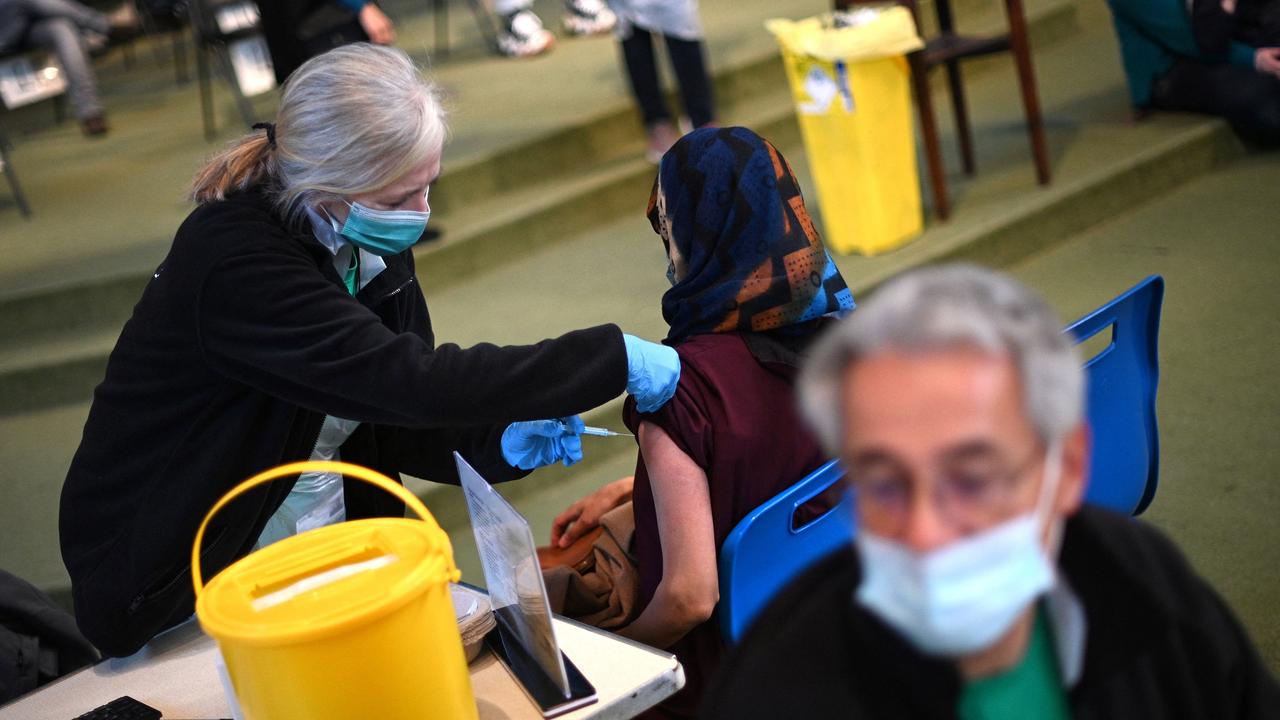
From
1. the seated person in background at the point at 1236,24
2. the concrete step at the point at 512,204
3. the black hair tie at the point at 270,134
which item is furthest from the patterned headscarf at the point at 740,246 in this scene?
the seated person in background at the point at 1236,24

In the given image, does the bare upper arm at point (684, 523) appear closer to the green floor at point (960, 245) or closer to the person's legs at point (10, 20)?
the green floor at point (960, 245)

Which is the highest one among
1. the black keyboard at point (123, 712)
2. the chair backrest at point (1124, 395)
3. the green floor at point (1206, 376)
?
the black keyboard at point (123, 712)

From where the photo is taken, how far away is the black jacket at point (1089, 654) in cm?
99

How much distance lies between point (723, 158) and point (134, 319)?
0.88 meters

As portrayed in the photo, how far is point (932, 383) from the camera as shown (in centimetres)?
90

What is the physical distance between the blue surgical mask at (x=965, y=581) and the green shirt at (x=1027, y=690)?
2.1 inches

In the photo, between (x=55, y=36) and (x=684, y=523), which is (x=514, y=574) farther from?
(x=55, y=36)

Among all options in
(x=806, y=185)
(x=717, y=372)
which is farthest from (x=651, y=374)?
(x=806, y=185)

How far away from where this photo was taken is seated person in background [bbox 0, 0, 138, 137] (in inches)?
233

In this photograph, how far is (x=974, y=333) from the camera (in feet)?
2.95

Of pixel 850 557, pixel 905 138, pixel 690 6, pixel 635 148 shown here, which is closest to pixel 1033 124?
pixel 905 138

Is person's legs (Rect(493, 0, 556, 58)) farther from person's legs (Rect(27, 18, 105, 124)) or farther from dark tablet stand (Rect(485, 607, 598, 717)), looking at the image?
dark tablet stand (Rect(485, 607, 598, 717))

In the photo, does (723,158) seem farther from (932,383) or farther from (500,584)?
(932,383)

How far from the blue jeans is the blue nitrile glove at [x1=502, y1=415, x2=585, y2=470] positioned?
482 cm
